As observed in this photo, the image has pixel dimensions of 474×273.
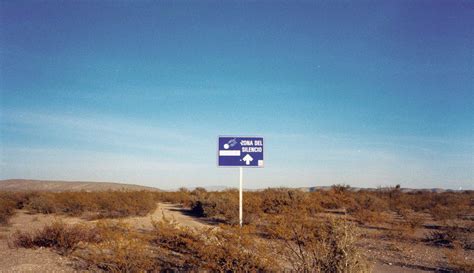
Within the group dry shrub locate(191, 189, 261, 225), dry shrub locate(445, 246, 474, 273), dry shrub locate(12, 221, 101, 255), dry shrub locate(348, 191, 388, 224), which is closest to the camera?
dry shrub locate(445, 246, 474, 273)

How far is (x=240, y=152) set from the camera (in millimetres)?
12547

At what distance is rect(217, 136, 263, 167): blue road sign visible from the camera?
12.5 m

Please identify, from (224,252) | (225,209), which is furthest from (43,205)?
(224,252)

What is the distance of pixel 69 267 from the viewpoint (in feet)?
23.5

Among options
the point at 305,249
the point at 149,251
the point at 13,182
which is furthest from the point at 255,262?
the point at 13,182

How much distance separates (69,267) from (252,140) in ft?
24.5

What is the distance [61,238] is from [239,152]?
6.50m

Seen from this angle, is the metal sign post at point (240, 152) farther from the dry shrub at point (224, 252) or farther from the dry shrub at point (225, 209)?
the dry shrub at point (224, 252)

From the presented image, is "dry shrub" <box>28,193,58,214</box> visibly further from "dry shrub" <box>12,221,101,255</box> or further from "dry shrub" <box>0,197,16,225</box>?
"dry shrub" <box>12,221,101,255</box>

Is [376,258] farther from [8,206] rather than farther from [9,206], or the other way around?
[9,206]

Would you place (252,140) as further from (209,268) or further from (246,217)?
(209,268)

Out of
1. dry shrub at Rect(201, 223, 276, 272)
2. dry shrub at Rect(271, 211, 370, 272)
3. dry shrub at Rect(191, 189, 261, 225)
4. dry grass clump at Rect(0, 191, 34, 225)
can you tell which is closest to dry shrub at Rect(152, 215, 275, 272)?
dry shrub at Rect(201, 223, 276, 272)

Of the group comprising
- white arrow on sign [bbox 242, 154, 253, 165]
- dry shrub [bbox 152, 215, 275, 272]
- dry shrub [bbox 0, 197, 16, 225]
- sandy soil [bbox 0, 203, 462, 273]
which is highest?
white arrow on sign [bbox 242, 154, 253, 165]

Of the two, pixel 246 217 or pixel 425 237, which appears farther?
pixel 246 217
